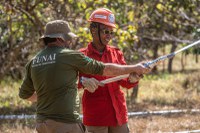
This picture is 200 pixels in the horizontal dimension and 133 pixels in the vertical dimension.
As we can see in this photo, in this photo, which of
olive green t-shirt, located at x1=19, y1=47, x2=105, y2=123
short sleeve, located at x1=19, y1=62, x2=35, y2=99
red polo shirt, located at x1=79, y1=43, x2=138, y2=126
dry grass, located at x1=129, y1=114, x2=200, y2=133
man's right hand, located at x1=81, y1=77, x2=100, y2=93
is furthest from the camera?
dry grass, located at x1=129, y1=114, x2=200, y2=133

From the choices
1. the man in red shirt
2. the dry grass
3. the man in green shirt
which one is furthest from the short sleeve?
the dry grass

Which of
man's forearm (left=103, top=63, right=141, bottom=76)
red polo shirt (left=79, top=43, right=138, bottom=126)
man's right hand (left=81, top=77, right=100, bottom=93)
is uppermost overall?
man's forearm (left=103, top=63, right=141, bottom=76)

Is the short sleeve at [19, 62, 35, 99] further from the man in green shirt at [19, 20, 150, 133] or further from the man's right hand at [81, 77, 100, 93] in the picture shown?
the man's right hand at [81, 77, 100, 93]

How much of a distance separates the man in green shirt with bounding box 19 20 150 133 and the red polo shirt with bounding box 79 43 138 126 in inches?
25.9

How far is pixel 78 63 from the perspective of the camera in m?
3.78

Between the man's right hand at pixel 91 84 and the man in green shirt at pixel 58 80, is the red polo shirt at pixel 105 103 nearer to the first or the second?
the man's right hand at pixel 91 84

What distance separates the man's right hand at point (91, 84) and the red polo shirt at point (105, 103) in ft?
0.84

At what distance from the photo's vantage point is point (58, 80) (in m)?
3.72

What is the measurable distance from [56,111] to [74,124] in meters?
0.18

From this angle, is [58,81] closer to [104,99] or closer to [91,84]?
[91,84]

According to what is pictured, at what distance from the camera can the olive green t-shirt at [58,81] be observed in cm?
372

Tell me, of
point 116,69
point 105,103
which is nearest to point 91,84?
point 116,69

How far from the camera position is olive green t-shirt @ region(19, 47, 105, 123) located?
3.72m

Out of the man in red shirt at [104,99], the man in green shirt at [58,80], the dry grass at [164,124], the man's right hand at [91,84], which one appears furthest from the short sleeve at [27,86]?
the dry grass at [164,124]
